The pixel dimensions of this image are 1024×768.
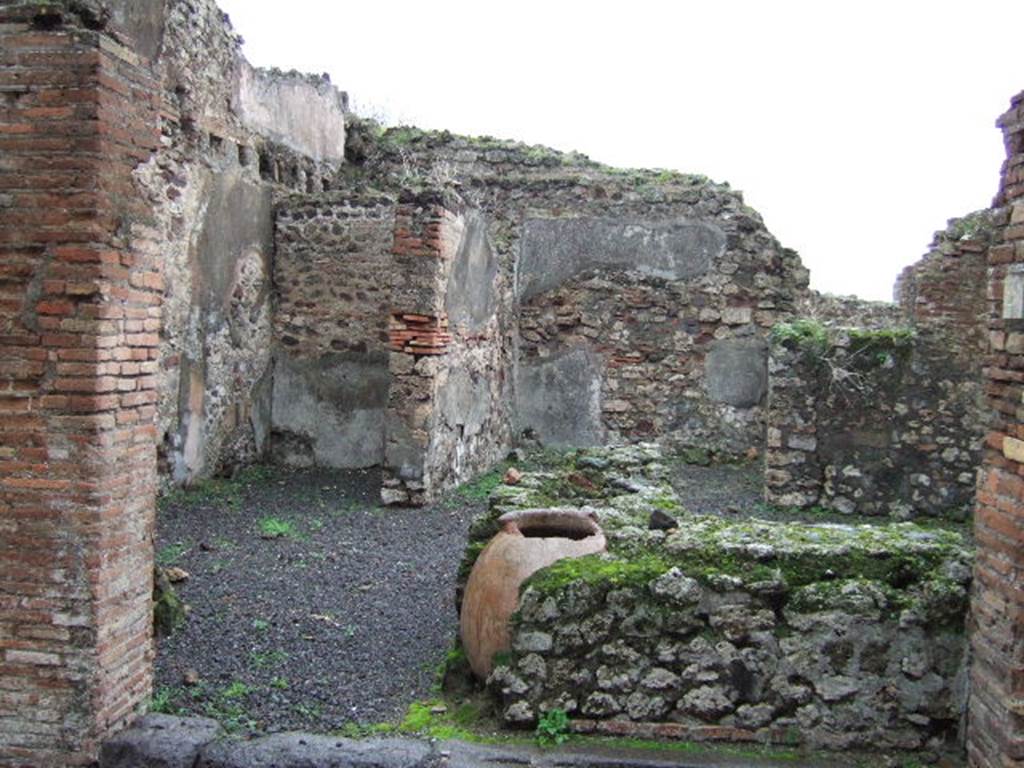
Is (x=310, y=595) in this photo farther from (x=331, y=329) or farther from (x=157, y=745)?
(x=331, y=329)

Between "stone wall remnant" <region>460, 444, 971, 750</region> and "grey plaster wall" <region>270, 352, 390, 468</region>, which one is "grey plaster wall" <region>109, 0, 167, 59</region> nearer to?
"stone wall remnant" <region>460, 444, 971, 750</region>

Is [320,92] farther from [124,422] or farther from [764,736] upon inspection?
[764,736]

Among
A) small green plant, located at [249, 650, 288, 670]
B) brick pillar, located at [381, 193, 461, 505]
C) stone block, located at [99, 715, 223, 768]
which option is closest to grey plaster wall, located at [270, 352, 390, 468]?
brick pillar, located at [381, 193, 461, 505]

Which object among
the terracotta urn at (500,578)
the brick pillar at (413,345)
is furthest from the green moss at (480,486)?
the terracotta urn at (500,578)

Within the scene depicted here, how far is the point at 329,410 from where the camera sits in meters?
9.99

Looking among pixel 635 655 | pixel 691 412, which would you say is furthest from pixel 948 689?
pixel 691 412

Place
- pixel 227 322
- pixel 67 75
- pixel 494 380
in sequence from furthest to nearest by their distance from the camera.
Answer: pixel 494 380 → pixel 227 322 → pixel 67 75

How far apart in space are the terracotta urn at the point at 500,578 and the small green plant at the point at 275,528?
3292 mm

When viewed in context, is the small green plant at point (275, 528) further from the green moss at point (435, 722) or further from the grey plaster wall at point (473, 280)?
the green moss at point (435, 722)

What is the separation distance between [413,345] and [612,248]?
4167 mm

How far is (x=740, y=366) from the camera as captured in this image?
448 inches

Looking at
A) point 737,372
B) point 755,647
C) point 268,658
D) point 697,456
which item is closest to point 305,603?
point 268,658

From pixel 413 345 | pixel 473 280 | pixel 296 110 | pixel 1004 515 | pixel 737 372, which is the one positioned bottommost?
pixel 1004 515

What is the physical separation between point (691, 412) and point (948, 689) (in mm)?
7749
